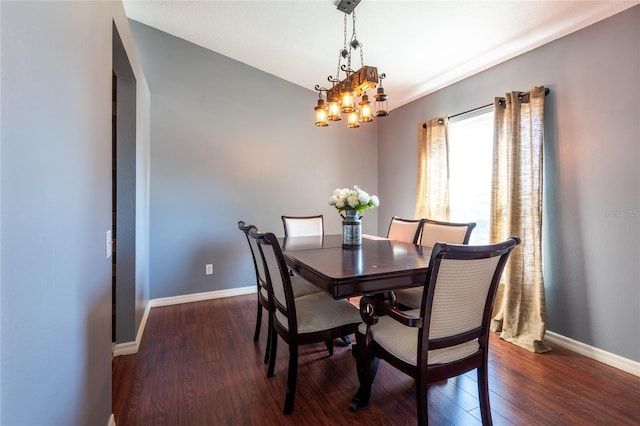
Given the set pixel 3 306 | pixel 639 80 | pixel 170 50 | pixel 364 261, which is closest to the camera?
pixel 3 306

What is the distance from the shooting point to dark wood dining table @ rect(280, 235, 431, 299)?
1377 millimetres

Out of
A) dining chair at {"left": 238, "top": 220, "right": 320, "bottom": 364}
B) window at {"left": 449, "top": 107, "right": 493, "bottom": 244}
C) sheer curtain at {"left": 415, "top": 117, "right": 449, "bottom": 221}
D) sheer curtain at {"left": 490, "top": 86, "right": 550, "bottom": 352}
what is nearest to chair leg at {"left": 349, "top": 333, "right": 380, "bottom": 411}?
dining chair at {"left": 238, "top": 220, "right": 320, "bottom": 364}

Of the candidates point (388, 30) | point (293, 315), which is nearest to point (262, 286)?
point (293, 315)

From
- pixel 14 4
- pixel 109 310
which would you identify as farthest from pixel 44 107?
pixel 109 310

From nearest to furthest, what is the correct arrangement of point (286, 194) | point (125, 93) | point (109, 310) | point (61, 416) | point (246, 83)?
point (61, 416), point (109, 310), point (125, 93), point (246, 83), point (286, 194)

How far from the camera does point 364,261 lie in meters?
1.72

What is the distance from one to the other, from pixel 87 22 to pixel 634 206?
3232 mm

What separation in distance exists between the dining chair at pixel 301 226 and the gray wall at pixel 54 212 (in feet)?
5.83

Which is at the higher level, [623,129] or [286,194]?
[623,129]

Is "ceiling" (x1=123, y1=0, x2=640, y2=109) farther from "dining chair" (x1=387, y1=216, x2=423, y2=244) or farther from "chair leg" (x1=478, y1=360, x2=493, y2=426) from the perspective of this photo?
"chair leg" (x1=478, y1=360, x2=493, y2=426)

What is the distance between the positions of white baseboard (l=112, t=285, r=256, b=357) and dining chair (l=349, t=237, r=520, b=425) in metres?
1.89

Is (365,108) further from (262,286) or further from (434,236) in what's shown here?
(262,286)

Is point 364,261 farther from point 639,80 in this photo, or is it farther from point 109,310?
point 639,80

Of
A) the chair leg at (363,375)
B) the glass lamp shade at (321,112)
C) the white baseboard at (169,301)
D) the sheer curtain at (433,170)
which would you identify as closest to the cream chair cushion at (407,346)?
the chair leg at (363,375)
